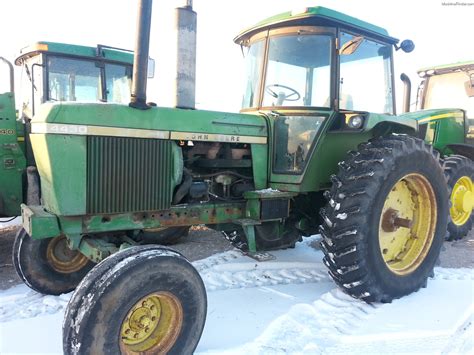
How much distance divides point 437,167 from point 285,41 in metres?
1.83

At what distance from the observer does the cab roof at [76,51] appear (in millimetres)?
5715

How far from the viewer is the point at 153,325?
2.61 meters

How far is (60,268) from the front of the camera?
3.88m

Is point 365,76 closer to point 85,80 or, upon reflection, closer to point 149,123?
point 149,123

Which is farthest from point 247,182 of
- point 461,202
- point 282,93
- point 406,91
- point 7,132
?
point 461,202

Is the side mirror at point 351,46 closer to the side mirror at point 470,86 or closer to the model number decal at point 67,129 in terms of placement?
the model number decal at point 67,129

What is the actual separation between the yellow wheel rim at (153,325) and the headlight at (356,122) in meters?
2.13

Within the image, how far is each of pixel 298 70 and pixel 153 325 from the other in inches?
100

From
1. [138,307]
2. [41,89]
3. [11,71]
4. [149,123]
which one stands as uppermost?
[11,71]

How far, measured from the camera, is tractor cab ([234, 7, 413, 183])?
378cm

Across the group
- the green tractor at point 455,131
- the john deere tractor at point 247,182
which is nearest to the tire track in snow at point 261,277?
the john deere tractor at point 247,182

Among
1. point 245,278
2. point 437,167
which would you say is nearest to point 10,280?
point 245,278

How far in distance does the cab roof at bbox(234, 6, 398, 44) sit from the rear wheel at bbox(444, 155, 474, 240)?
2870 millimetres

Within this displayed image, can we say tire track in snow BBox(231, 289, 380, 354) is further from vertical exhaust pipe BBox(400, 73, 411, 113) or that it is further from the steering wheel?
vertical exhaust pipe BBox(400, 73, 411, 113)
